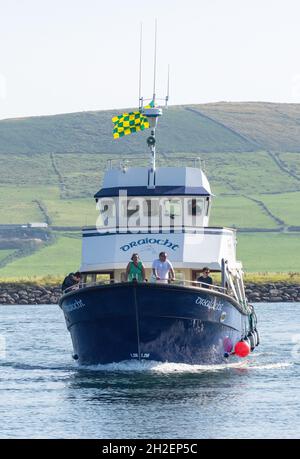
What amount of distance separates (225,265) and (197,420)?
42.1 feet

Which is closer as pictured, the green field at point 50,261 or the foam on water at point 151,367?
the foam on water at point 151,367

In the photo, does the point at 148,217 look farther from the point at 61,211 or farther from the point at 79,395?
the point at 61,211

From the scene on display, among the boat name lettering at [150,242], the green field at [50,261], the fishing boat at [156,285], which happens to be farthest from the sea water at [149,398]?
the green field at [50,261]

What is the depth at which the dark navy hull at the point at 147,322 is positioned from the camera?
130ft

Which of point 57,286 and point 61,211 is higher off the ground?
point 61,211

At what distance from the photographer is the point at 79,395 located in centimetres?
3775

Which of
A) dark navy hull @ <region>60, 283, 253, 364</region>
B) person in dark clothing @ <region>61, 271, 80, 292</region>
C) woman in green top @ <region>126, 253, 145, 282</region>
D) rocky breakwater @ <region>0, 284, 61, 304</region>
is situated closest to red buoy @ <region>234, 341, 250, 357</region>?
dark navy hull @ <region>60, 283, 253, 364</region>

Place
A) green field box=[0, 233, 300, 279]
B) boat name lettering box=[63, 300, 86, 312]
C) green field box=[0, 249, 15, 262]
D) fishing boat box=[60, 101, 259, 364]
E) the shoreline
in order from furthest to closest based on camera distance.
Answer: green field box=[0, 249, 15, 262] → green field box=[0, 233, 300, 279] → the shoreline → boat name lettering box=[63, 300, 86, 312] → fishing boat box=[60, 101, 259, 364]

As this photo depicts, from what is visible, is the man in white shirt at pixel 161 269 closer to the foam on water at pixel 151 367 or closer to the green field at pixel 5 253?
the foam on water at pixel 151 367

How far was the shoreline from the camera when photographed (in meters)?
111

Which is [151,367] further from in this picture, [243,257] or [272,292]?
[243,257]

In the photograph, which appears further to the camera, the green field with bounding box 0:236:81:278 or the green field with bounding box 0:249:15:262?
the green field with bounding box 0:249:15:262

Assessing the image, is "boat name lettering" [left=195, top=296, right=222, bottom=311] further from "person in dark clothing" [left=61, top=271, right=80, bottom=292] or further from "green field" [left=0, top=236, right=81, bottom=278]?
Answer: "green field" [left=0, top=236, right=81, bottom=278]
